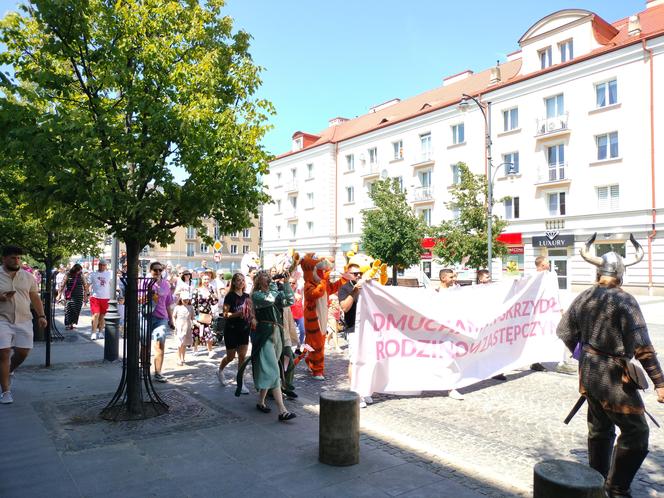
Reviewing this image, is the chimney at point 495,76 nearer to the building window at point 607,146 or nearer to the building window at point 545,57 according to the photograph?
the building window at point 545,57

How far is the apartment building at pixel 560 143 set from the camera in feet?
90.7

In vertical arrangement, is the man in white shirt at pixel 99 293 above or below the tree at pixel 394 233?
below

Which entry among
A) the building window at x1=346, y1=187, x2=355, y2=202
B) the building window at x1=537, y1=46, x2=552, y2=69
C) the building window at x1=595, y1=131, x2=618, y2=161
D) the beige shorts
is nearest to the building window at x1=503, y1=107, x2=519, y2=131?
the building window at x1=537, y1=46, x2=552, y2=69

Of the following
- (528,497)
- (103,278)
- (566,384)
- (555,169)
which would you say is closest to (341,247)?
(555,169)

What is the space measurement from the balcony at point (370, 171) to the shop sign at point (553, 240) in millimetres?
15670

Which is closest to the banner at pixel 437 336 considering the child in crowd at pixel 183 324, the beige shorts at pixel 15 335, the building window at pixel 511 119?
the child in crowd at pixel 183 324

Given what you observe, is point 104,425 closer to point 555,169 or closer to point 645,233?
point 645,233

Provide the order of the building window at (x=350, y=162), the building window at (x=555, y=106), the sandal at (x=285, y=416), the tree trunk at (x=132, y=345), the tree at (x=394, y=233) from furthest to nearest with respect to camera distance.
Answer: the building window at (x=350, y=162) → the tree at (x=394, y=233) → the building window at (x=555, y=106) → the tree trunk at (x=132, y=345) → the sandal at (x=285, y=416)

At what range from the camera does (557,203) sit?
3198 centimetres

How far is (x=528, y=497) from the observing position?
13.0 ft

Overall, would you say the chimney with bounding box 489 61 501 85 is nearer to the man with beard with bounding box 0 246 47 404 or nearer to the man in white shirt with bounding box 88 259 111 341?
the man in white shirt with bounding box 88 259 111 341

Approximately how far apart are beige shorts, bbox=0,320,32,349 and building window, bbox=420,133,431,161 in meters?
35.4

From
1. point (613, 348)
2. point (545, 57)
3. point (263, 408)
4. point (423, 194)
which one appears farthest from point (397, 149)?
point (613, 348)

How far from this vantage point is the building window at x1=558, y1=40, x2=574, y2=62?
31.6 m
